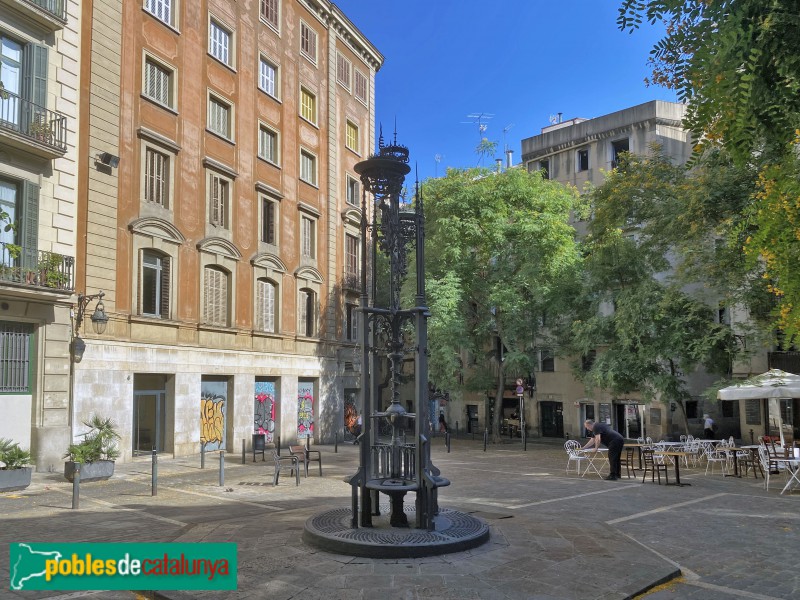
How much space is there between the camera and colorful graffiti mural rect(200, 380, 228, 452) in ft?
77.9

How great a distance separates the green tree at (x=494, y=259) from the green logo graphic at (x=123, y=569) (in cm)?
2220

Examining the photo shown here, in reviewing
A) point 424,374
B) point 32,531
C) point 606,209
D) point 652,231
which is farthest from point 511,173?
point 32,531

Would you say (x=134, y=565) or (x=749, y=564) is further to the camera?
(x=749, y=564)

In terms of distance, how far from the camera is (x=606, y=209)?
24734 mm

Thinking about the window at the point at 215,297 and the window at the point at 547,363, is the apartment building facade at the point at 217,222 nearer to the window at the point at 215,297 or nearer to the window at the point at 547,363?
the window at the point at 215,297

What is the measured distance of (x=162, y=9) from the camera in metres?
23.0

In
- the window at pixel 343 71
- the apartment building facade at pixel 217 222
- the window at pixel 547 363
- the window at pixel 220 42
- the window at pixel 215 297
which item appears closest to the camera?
the apartment building facade at pixel 217 222

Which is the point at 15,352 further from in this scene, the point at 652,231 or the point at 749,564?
the point at 652,231

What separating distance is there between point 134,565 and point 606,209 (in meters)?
21.3

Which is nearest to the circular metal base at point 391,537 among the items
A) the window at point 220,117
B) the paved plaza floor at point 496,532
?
the paved plaza floor at point 496,532

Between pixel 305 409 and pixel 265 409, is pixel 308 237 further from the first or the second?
pixel 265 409

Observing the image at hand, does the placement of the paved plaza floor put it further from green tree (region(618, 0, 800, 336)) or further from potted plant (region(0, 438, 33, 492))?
green tree (region(618, 0, 800, 336))

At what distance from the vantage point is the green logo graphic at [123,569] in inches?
270

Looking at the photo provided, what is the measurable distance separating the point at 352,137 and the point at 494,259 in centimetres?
1030
